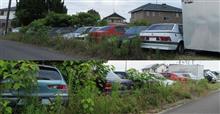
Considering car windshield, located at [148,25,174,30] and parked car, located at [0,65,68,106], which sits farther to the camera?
car windshield, located at [148,25,174,30]

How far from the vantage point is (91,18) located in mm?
9062

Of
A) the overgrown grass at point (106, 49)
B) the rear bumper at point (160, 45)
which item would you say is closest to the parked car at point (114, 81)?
the overgrown grass at point (106, 49)

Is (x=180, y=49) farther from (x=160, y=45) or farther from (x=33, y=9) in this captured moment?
(x=33, y=9)

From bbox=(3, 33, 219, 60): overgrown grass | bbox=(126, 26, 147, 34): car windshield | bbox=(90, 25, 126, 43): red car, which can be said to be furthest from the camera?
bbox=(90, 25, 126, 43): red car

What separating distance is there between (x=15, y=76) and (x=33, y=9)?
1770 millimetres

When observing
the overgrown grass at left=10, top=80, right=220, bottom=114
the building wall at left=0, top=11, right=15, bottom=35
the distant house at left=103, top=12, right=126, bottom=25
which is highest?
the building wall at left=0, top=11, right=15, bottom=35

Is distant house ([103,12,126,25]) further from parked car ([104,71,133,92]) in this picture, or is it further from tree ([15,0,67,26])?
parked car ([104,71,133,92])

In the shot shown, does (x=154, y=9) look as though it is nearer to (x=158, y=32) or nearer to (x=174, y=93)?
(x=158, y=32)

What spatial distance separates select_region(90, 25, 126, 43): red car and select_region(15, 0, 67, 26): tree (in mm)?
3093

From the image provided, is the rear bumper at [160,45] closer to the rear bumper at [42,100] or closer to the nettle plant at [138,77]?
the nettle plant at [138,77]

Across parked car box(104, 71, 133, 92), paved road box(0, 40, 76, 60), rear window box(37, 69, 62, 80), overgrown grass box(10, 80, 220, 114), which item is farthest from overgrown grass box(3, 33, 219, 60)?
rear window box(37, 69, 62, 80)

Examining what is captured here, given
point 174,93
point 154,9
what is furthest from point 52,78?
point 174,93

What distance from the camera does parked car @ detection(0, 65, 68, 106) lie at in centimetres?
715

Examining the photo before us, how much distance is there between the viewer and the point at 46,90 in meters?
7.70
